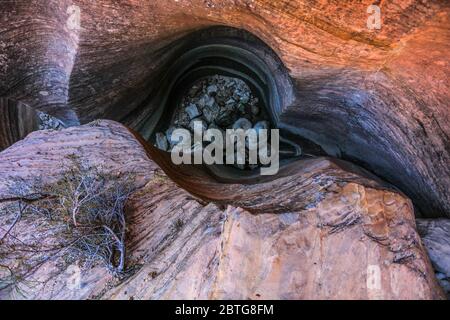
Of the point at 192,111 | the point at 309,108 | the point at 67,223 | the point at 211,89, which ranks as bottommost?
the point at 67,223

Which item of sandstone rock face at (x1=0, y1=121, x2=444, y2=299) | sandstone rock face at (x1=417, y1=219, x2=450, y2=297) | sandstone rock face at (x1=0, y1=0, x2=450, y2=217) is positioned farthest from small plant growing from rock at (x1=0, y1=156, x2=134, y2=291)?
sandstone rock face at (x1=417, y1=219, x2=450, y2=297)

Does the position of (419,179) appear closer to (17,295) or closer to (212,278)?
(212,278)

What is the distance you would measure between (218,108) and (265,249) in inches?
171

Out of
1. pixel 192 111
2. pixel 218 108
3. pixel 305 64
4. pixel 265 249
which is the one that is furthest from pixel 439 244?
pixel 192 111

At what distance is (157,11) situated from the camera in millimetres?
3898

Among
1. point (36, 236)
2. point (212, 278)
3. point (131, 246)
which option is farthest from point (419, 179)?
point (36, 236)

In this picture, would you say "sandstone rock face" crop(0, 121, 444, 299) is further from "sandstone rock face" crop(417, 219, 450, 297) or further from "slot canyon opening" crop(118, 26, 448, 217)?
"slot canyon opening" crop(118, 26, 448, 217)

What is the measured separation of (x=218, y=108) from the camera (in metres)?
6.34

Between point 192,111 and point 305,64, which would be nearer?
point 305,64

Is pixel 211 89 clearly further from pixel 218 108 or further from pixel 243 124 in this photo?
pixel 243 124

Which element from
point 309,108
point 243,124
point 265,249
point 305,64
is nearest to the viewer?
point 265,249

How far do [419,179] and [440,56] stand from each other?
139cm

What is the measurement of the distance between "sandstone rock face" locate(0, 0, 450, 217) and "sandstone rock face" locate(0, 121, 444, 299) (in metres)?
0.96

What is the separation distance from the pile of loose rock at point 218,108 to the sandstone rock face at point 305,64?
858 mm
